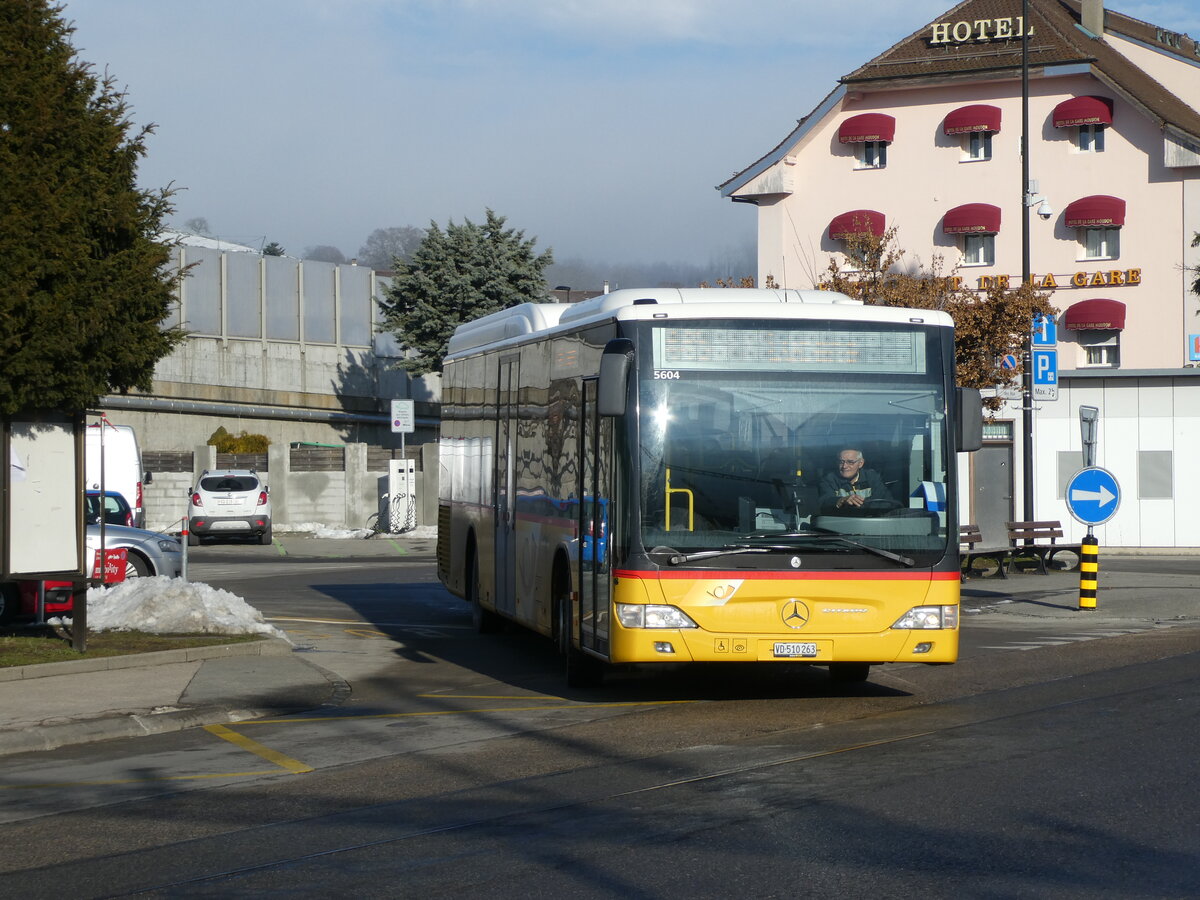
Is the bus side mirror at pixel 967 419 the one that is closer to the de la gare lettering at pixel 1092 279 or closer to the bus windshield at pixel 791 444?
the bus windshield at pixel 791 444

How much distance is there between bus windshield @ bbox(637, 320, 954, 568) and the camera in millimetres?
10969

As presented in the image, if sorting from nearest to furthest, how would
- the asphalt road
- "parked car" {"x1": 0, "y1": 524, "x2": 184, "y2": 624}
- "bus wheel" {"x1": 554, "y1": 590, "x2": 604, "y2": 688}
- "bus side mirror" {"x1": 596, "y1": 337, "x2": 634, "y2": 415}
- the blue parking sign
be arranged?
the asphalt road
"bus side mirror" {"x1": 596, "y1": 337, "x2": 634, "y2": 415}
"bus wheel" {"x1": 554, "y1": 590, "x2": 604, "y2": 688}
"parked car" {"x1": 0, "y1": 524, "x2": 184, "y2": 624}
the blue parking sign

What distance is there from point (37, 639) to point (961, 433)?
370 inches

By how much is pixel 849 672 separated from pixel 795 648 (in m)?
2.22

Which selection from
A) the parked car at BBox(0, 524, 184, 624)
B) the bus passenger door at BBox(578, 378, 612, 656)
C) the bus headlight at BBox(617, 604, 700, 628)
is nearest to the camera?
the bus headlight at BBox(617, 604, 700, 628)

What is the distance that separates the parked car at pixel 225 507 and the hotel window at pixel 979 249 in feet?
85.5

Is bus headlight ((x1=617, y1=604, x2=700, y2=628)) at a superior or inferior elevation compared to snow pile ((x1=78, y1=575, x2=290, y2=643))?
superior

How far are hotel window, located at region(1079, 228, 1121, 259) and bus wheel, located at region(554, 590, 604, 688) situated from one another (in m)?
39.9

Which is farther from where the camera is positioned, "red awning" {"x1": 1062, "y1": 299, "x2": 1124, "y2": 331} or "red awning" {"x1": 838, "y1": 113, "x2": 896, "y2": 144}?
"red awning" {"x1": 838, "y1": 113, "x2": 896, "y2": 144}

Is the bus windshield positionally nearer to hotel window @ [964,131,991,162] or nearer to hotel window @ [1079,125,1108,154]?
hotel window @ [1079,125,1108,154]

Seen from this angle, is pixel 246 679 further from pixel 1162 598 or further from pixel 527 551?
pixel 1162 598

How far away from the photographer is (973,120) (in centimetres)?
4988

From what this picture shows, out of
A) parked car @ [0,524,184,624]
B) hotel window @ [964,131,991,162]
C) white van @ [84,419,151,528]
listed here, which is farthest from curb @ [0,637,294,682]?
hotel window @ [964,131,991,162]

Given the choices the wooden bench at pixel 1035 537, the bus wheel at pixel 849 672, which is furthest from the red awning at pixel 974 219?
the bus wheel at pixel 849 672
